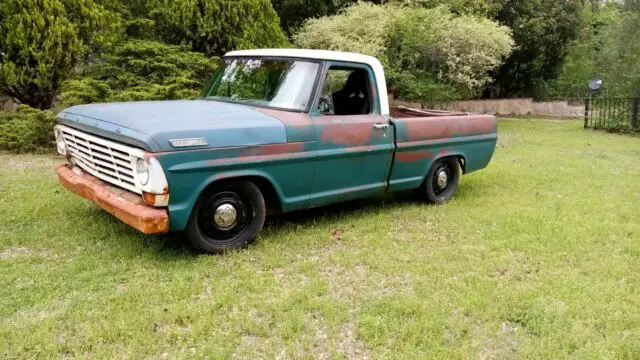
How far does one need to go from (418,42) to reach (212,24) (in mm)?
6481

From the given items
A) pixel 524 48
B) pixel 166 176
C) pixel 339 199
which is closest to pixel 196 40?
pixel 339 199

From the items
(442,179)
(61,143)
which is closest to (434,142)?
(442,179)

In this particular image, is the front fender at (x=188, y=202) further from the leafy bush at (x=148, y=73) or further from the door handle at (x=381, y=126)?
the leafy bush at (x=148, y=73)

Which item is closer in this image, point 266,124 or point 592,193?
point 266,124

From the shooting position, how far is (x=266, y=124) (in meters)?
4.51

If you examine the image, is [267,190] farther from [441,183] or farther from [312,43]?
[312,43]

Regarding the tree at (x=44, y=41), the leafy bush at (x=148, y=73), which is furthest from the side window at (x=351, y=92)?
the tree at (x=44, y=41)

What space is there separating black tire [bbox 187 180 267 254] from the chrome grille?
55 cm

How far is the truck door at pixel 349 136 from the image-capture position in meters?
4.96

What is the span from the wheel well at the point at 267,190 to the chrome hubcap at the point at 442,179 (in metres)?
2.46

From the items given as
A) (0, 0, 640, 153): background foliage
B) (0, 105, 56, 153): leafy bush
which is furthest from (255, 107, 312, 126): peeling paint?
(0, 105, 56, 153): leafy bush

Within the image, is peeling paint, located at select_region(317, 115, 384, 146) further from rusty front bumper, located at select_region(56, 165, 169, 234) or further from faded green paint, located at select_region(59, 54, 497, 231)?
rusty front bumper, located at select_region(56, 165, 169, 234)

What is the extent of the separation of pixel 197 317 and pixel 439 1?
15728 millimetres

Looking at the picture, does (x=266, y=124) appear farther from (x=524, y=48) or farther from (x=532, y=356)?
(x=524, y=48)
